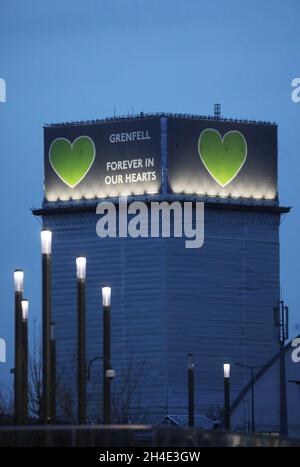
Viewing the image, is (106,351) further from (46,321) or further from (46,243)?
(46,321)

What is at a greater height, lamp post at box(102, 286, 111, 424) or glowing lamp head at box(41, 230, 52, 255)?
glowing lamp head at box(41, 230, 52, 255)

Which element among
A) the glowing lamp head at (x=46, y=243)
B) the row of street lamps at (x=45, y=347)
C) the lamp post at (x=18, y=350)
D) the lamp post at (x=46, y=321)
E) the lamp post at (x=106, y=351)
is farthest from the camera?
the lamp post at (x=106, y=351)

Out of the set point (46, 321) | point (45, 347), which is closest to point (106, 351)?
point (46, 321)

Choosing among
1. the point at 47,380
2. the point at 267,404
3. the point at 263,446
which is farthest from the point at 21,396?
the point at 267,404

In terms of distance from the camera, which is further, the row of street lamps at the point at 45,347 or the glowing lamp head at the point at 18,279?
the glowing lamp head at the point at 18,279

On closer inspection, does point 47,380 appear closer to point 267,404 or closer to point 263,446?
point 263,446

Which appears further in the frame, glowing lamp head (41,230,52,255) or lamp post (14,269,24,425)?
lamp post (14,269,24,425)

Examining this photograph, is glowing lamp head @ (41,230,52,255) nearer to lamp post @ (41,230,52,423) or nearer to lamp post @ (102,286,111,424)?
lamp post @ (41,230,52,423)

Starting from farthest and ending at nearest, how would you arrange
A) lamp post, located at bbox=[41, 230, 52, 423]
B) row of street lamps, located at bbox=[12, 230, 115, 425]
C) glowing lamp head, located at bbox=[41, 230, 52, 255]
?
glowing lamp head, located at bbox=[41, 230, 52, 255] → row of street lamps, located at bbox=[12, 230, 115, 425] → lamp post, located at bbox=[41, 230, 52, 423]

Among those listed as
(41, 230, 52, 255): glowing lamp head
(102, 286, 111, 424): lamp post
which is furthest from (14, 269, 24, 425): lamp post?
(102, 286, 111, 424): lamp post

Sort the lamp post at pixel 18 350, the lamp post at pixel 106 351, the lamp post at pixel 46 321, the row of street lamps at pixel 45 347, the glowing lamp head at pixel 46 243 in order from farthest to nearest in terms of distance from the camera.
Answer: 1. the lamp post at pixel 106 351
2. the lamp post at pixel 18 350
3. the glowing lamp head at pixel 46 243
4. the row of street lamps at pixel 45 347
5. the lamp post at pixel 46 321

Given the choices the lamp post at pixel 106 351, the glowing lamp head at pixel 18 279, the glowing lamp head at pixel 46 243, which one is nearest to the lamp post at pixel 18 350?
the glowing lamp head at pixel 18 279

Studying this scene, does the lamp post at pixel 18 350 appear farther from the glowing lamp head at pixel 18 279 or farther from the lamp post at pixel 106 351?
the lamp post at pixel 106 351
